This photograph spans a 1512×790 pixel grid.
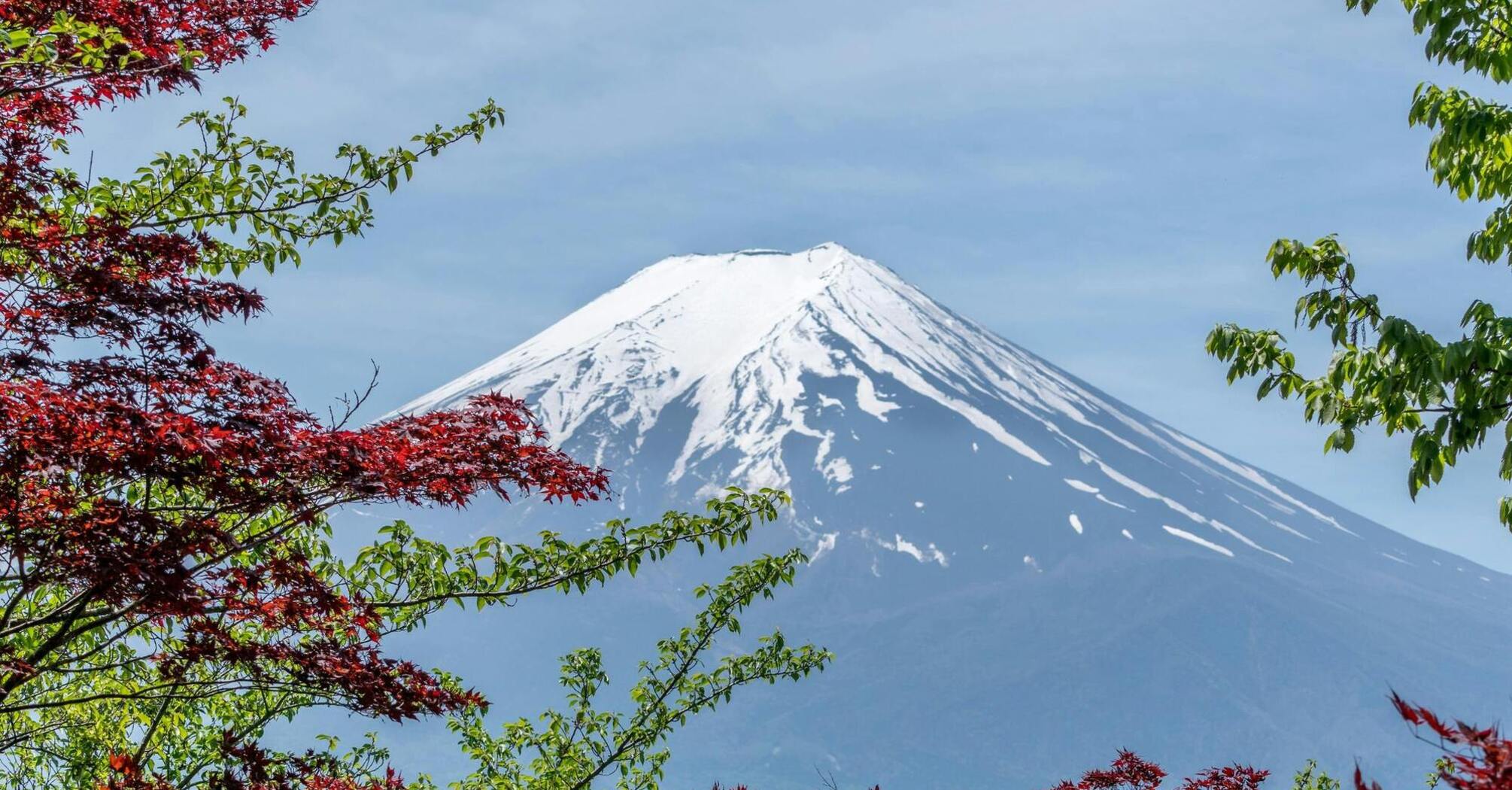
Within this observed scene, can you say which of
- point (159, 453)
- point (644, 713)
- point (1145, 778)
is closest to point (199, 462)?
point (159, 453)

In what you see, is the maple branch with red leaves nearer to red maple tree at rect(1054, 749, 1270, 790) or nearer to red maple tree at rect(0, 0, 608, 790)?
red maple tree at rect(0, 0, 608, 790)

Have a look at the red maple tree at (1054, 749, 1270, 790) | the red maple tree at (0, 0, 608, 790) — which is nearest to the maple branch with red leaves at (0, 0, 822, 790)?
the red maple tree at (0, 0, 608, 790)

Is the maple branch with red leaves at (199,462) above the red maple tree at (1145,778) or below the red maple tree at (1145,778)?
above

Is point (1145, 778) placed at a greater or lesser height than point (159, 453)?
lesser

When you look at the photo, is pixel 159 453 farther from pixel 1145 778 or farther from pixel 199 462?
pixel 1145 778

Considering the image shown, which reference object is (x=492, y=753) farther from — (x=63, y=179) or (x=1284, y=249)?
(x=1284, y=249)

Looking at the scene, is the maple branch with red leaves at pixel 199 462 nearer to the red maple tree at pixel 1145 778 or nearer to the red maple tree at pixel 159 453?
the red maple tree at pixel 159 453

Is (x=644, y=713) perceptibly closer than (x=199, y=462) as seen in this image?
No

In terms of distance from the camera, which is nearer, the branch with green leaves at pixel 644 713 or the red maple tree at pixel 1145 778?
the red maple tree at pixel 1145 778

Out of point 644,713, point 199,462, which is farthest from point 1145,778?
point 199,462

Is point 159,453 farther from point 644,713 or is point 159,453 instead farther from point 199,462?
point 644,713

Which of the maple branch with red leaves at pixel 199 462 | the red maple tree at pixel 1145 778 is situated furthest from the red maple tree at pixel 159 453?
the red maple tree at pixel 1145 778

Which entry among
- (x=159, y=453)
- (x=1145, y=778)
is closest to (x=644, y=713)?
(x=1145, y=778)

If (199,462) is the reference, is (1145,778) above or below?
below
